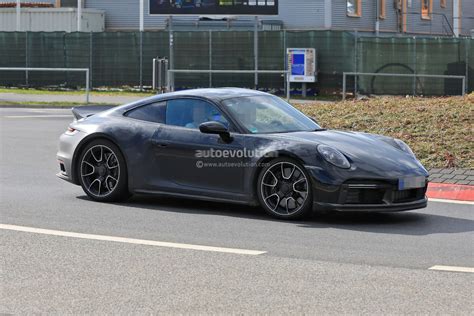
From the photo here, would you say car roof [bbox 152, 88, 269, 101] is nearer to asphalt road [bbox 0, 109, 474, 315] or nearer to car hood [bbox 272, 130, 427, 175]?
car hood [bbox 272, 130, 427, 175]

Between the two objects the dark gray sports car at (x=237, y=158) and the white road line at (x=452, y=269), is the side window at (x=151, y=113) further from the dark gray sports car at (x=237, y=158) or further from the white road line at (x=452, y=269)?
the white road line at (x=452, y=269)

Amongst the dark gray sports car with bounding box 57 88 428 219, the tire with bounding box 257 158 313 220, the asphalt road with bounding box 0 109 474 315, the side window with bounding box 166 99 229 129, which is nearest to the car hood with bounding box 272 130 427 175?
the dark gray sports car with bounding box 57 88 428 219

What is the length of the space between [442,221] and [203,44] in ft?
98.5

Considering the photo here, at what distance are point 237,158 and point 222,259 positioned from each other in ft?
7.40

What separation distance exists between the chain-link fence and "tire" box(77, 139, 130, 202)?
25.3 m

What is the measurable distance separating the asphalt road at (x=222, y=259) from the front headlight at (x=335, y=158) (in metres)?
0.59

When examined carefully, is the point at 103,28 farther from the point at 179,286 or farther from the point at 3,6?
the point at 179,286

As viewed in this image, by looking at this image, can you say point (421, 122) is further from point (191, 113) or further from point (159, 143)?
point (159, 143)

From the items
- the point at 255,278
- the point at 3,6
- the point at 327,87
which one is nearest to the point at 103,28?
the point at 3,6

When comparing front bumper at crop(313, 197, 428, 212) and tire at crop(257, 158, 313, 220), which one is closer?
front bumper at crop(313, 197, 428, 212)

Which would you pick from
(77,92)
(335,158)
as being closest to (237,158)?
(335,158)

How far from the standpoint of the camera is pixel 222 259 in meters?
8.21

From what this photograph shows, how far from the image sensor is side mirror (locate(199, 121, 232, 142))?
34.0 ft

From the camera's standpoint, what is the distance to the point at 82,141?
11.3 metres
